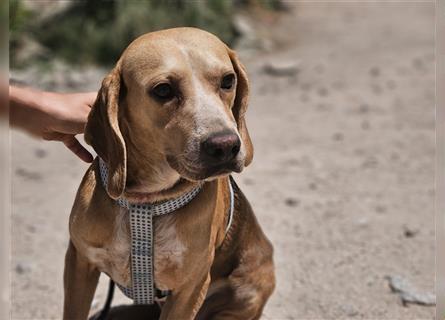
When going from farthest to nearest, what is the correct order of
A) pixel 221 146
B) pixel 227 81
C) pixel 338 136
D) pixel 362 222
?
pixel 338 136
pixel 362 222
pixel 227 81
pixel 221 146

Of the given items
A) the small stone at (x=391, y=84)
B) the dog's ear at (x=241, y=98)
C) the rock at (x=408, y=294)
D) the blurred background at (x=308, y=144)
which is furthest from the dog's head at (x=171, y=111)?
the small stone at (x=391, y=84)

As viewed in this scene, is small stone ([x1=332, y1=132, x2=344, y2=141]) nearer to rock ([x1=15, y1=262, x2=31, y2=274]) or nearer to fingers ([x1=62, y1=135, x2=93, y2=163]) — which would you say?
rock ([x1=15, y1=262, x2=31, y2=274])

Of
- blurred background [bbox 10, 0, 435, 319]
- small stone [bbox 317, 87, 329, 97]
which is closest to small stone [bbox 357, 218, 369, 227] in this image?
blurred background [bbox 10, 0, 435, 319]

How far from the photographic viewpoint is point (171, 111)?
9.67ft

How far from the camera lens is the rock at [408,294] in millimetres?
4414

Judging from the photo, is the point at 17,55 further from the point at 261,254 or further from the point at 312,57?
the point at 261,254

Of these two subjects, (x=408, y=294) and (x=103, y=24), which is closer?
(x=408, y=294)

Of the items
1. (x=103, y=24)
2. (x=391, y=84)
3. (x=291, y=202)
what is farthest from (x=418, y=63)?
(x=291, y=202)

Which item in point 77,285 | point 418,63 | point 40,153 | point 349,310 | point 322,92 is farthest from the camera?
Answer: point 418,63

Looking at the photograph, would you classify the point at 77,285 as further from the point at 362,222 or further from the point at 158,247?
the point at 362,222

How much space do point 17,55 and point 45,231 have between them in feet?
15.3

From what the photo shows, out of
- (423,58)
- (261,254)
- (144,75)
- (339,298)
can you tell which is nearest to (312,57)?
(423,58)

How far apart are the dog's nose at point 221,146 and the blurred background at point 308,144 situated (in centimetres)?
173

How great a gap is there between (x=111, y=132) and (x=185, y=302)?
807 millimetres
